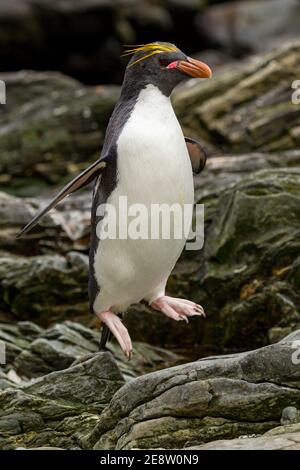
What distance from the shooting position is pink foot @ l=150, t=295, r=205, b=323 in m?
6.02

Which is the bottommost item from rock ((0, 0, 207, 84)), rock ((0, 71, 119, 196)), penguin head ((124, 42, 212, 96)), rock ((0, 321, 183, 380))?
rock ((0, 321, 183, 380))

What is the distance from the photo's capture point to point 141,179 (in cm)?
570

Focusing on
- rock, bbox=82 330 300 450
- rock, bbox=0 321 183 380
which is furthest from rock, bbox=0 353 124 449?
rock, bbox=0 321 183 380

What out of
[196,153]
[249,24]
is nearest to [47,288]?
[196,153]

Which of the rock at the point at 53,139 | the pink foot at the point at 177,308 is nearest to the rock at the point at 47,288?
the pink foot at the point at 177,308

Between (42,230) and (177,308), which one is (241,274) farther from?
(42,230)

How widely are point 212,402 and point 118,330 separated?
1359 mm

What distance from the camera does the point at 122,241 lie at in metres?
5.88

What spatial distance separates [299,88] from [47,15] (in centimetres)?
1012

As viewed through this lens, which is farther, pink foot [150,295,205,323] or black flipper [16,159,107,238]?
pink foot [150,295,205,323]

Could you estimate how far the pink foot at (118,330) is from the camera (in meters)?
5.86

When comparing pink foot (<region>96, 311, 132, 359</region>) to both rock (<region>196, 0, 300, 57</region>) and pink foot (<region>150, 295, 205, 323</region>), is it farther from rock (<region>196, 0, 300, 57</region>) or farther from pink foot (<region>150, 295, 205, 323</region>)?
rock (<region>196, 0, 300, 57</region>)

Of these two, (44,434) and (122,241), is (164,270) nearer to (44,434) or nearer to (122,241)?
(122,241)

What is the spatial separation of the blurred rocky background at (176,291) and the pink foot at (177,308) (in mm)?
484
